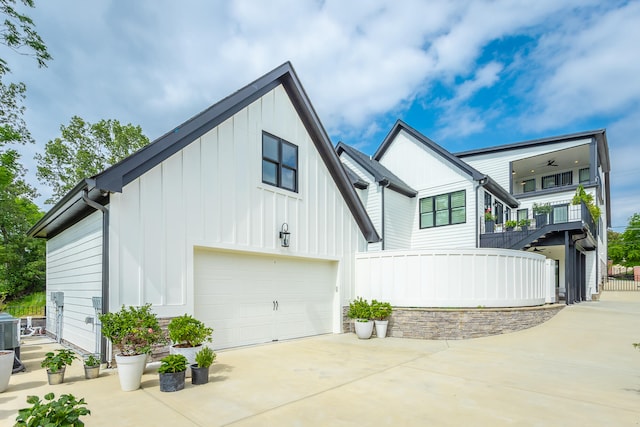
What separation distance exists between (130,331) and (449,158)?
15852 mm

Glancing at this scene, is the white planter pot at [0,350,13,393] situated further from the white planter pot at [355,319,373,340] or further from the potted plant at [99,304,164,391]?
the white planter pot at [355,319,373,340]

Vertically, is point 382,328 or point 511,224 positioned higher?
point 511,224

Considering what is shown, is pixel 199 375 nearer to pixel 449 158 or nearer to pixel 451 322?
pixel 451 322

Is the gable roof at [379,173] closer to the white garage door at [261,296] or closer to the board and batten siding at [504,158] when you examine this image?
the white garage door at [261,296]

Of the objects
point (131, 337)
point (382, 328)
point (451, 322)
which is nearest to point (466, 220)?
point (451, 322)

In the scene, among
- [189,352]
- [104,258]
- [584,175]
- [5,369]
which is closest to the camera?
[5,369]

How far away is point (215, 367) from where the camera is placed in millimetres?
6562

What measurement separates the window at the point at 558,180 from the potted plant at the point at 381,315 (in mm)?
22358

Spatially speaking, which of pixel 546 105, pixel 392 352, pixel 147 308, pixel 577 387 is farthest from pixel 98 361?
pixel 546 105

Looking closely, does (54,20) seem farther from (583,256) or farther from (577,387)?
(583,256)

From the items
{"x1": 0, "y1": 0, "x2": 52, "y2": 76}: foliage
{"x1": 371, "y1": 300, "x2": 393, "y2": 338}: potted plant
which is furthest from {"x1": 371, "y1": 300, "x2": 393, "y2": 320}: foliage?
{"x1": 0, "y1": 0, "x2": 52, "y2": 76}: foliage

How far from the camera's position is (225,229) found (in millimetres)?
8023

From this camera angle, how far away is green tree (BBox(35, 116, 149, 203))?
25141 mm

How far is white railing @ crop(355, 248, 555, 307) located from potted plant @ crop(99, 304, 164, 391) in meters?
6.68
